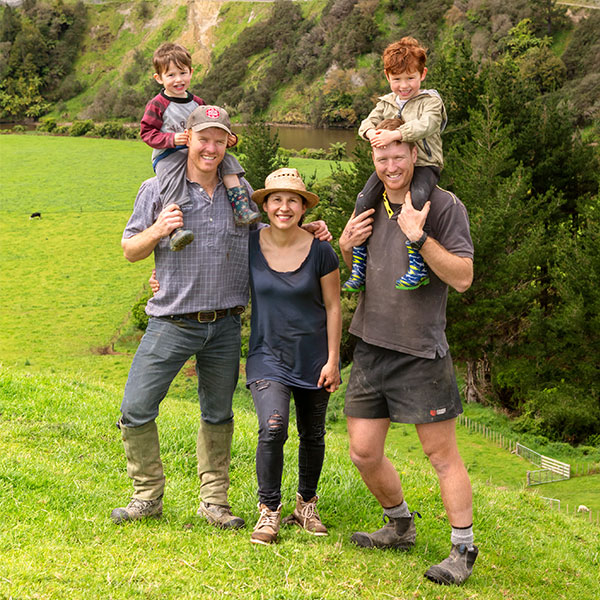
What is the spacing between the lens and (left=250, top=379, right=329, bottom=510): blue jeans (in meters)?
5.34

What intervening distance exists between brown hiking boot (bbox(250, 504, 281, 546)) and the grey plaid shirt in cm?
158

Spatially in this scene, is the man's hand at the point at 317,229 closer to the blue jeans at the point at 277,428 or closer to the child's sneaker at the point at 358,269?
the child's sneaker at the point at 358,269

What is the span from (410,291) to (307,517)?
6.91ft

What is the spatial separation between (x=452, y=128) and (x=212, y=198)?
31548 mm

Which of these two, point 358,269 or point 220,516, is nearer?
point 358,269

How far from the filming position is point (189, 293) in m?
5.48

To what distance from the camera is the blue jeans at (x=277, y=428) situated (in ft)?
17.5

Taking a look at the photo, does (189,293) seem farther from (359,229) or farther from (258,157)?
(258,157)

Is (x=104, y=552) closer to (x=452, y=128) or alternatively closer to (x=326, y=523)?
(x=326, y=523)

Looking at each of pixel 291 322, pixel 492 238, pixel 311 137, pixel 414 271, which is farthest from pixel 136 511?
pixel 311 137

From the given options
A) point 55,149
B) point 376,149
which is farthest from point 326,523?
point 55,149

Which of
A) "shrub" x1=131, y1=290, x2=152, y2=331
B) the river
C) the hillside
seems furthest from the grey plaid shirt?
the hillside

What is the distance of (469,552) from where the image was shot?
214 inches

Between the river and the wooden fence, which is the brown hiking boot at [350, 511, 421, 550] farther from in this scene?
the river
